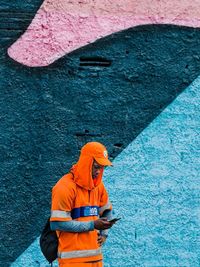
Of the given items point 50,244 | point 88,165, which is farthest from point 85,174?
point 50,244

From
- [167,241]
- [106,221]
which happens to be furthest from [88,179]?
[167,241]

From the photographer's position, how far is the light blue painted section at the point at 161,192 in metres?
5.78

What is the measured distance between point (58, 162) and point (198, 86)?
1400 millimetres

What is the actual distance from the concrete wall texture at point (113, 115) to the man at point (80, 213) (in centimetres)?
111

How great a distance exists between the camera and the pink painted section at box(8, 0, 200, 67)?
5.71 metres

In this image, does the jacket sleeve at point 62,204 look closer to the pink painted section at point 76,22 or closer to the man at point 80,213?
the man at point 80,213

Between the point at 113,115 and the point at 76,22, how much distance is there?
868mm

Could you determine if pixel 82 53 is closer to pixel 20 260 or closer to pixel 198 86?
pixel 198 86

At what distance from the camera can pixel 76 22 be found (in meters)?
5.72

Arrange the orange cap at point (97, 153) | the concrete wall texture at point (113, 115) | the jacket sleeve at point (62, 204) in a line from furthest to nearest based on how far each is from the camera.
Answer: the concrete wall texture at point (113, 115)
the orange cap at point (97, 153)
the jacket sleeve at point (62, 204)

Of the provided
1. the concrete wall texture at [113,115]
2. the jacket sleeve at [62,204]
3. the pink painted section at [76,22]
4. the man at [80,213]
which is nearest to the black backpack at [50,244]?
the man at [80,213]

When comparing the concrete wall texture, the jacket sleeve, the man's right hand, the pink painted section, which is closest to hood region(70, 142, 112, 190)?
the jacket sleeve

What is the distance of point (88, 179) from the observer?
180 inches

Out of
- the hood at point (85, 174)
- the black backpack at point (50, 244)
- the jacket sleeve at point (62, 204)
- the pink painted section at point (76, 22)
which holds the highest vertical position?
the pink painted section at point (76, 22)
